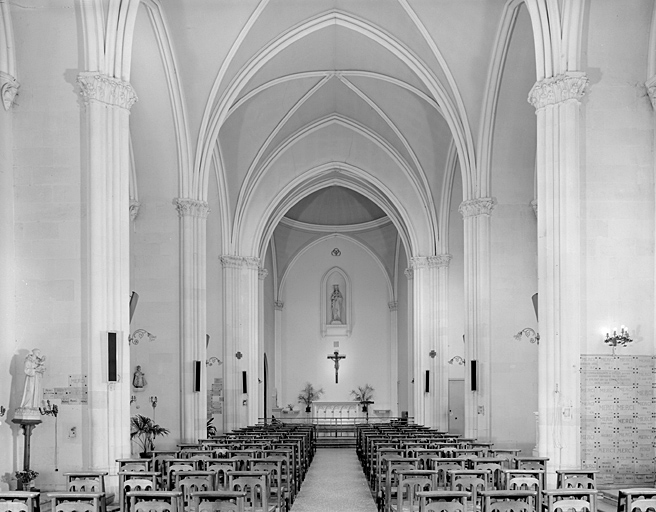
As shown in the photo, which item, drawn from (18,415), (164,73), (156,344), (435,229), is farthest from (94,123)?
(435,229)

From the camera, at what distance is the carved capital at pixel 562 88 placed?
14367 millimetres

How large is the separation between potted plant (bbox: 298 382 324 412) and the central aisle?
17.4 meters

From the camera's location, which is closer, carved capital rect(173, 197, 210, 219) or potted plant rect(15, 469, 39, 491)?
potted plant rect(15, 469, 39, 491)

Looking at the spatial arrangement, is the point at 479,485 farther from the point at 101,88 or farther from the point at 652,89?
the point at 101,88

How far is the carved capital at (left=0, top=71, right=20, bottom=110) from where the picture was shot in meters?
14.4

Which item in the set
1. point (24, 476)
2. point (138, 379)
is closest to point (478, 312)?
point (138, 379)

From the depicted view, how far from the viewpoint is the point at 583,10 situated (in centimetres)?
1454

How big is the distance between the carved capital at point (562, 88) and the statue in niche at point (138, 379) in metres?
11.9

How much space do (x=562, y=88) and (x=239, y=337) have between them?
765 inches

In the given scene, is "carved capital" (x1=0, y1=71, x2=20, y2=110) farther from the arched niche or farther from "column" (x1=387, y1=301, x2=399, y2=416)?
the arched niche

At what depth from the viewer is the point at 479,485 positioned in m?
11.6

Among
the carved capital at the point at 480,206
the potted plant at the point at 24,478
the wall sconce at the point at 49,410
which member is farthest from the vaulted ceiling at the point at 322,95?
the potted plant at the point at 24,478

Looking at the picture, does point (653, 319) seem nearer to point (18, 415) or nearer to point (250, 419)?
point (18, 415)

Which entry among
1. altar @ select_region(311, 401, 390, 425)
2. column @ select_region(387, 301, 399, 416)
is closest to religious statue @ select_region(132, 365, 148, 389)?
altar @ select_region(311, 401, 390, 425)
